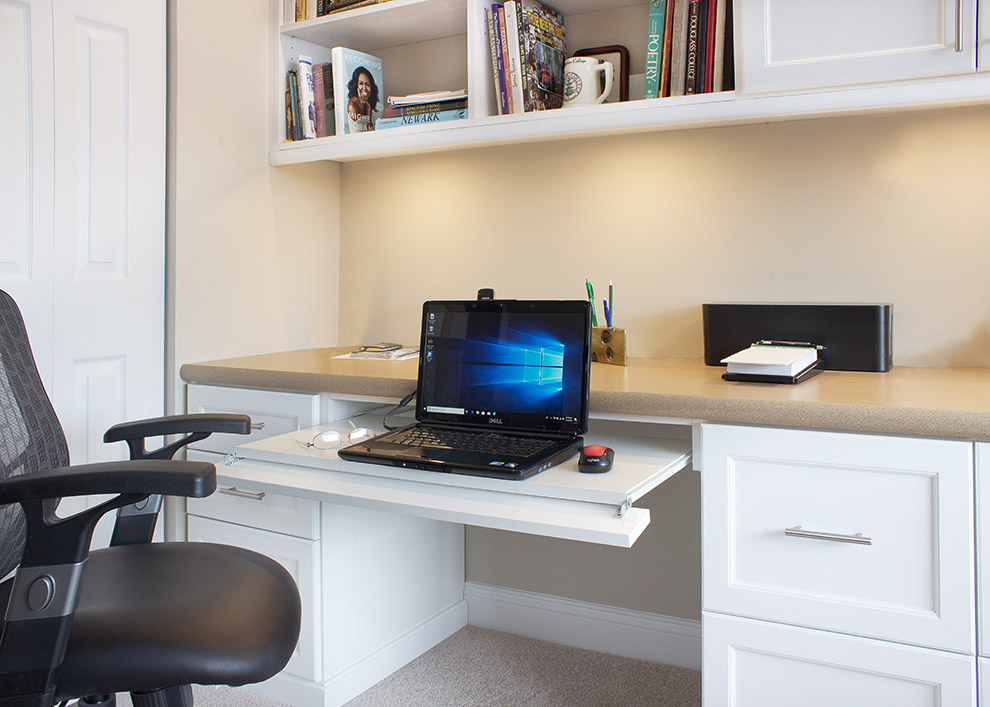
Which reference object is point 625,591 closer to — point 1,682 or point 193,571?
point 193,571

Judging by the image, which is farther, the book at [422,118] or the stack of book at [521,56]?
the book at [422,118]

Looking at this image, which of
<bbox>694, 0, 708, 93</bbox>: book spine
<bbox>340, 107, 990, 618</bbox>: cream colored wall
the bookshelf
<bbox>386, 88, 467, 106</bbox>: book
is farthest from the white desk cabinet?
<bbox>386, 88, 467, 106</bbox>: book

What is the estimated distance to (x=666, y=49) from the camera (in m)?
1.73

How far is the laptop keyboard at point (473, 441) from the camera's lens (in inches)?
54.2

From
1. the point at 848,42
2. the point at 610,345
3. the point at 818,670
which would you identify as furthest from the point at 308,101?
the point at 818,670

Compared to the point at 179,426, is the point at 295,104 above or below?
above

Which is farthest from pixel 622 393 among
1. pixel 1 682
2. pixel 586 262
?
pixel 1 682

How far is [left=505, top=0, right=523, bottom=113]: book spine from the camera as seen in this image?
72.2 inches

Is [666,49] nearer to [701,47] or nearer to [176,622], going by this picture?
[701,47]

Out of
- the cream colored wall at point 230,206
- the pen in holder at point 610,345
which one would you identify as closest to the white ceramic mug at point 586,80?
the pen in holder at point 610,345

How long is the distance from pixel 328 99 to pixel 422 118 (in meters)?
0.35

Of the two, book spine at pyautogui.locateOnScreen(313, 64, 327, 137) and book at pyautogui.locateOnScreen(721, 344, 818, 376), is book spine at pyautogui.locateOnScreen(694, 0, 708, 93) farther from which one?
book spine at pyautogui.locateOnScreen(313, 64, 327, 137)

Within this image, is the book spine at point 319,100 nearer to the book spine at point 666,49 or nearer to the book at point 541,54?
the book at point 541,54

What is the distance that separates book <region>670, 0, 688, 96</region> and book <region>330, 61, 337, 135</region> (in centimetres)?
95
